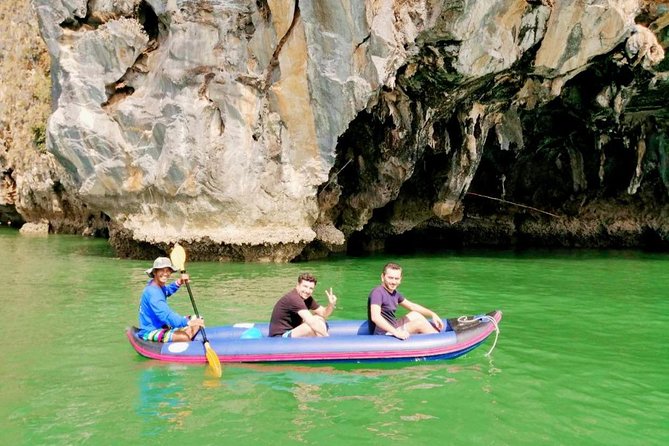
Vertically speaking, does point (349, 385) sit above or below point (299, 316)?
below

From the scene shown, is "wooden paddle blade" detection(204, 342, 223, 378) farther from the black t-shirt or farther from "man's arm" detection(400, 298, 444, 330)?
"man's arm" detection(400, 298, 444, 330)

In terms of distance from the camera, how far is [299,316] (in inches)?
268

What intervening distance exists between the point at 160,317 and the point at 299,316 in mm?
1564

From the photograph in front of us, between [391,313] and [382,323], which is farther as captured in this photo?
[391,313]

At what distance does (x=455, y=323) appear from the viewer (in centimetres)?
697

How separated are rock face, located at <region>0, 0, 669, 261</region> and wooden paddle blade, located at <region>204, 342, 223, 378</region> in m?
8.86

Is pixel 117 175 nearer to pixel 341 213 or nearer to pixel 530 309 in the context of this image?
pixel 341 213

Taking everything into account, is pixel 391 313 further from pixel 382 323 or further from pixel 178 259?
pixel 178 259

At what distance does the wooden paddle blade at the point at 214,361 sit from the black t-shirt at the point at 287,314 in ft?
2.68

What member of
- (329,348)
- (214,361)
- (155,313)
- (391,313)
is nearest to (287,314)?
(329,348)

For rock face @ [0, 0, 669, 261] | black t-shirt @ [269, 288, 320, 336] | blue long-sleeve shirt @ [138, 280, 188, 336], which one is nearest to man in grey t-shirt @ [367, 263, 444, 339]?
black t-shirt @ [269, 288, 320, 336]

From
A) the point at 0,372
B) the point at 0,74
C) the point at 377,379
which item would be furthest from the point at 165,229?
the point at 0,74

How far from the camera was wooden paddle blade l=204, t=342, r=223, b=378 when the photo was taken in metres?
5.96

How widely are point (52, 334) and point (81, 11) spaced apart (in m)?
10.9
